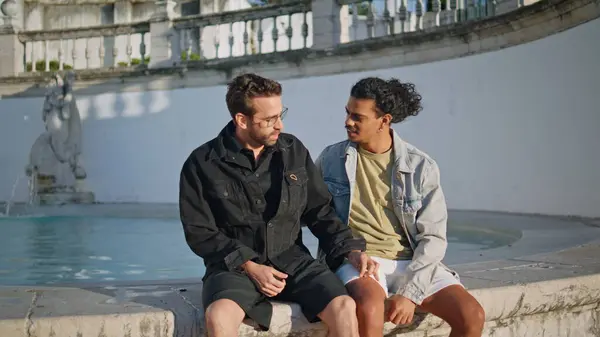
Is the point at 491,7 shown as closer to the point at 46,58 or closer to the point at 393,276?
the point at 393,276

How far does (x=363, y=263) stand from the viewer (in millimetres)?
2355

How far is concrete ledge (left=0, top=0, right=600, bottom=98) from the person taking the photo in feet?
24.5

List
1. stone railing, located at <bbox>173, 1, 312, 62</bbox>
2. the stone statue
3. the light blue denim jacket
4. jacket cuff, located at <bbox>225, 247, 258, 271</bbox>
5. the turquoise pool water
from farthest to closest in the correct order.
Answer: the stone statue < stone railing, located at <bbox>173, 1, 312, 62</bbox> < the turquoise pool water < the light blue denim jacket < jacket cuff, located at <bbox>225, 247, 258, 271</bbox>

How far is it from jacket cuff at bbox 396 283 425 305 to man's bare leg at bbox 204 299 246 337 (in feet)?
2.03

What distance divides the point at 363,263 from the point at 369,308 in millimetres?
198

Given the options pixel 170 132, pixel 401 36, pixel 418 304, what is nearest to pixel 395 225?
pixel 418 304

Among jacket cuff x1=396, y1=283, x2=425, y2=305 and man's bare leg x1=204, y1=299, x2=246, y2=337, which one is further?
jacket cuff x1=396, y1=283, x2=425, y2=305

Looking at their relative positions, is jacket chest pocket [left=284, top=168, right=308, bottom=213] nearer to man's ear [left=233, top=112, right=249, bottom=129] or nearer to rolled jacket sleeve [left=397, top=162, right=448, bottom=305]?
man's ear [left=233, top=112, right=249, bottom=129]

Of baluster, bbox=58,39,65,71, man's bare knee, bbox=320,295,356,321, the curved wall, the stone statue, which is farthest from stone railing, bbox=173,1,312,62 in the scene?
man's bare knee, bbox=320,295,356,321

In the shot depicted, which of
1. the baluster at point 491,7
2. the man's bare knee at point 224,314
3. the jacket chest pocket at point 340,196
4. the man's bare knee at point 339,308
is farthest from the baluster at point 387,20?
the man's bare knee at point 224,314

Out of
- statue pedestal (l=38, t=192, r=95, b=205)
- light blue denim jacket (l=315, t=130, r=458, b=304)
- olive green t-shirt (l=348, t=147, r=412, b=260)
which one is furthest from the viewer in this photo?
statue pedestal (l=38, t=192, r=95, b=205)

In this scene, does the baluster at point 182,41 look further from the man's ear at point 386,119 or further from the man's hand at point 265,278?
the man's hand at point 265,278

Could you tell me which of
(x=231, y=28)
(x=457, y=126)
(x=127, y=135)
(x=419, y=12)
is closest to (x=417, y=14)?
(x=419, y=12)

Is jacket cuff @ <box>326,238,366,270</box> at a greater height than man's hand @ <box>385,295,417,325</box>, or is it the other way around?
jacket cuff @ <box>326,238,366,270</box>
